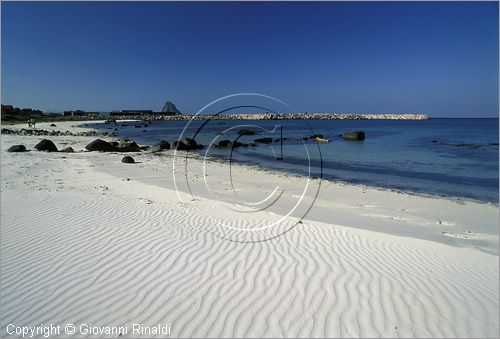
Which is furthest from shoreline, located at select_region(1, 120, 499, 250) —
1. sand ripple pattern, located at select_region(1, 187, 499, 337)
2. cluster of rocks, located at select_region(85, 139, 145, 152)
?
cluster of rocks, located at select_region(85, 139, 145, 152)

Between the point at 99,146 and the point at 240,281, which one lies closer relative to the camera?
the point at 240,281

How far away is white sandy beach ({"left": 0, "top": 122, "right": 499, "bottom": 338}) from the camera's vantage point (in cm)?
466

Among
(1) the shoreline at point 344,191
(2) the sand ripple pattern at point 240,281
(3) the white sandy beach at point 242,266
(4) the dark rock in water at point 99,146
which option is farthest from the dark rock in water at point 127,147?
(2) the sand ripple pattern at point 240,281

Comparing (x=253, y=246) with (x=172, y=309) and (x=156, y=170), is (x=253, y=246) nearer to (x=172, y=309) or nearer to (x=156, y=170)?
(x=172, y=309)

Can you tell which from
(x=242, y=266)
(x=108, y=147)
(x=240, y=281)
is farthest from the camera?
(x=108, y=147)

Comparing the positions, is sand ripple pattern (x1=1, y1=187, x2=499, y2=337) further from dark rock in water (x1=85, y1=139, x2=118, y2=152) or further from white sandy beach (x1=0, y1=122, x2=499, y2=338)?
dark rock in water (x1=85, y1=139, x2=118, y2=152)

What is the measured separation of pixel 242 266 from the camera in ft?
20.9

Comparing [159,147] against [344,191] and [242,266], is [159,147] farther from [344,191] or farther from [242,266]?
[242,266]

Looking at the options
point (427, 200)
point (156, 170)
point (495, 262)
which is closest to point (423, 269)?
point (495, 262)

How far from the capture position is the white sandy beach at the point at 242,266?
15.3 ft

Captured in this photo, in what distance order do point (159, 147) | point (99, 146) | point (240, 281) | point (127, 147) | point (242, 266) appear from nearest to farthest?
point (240, 281) → point (242, 266) → point (99, 146) → point (127, 147) → point (159, 147)

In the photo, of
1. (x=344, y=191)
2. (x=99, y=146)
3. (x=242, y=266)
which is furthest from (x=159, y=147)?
(x=242, y=266)

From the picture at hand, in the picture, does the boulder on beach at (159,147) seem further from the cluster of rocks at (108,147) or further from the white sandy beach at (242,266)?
the white sandy beach at (242,266)

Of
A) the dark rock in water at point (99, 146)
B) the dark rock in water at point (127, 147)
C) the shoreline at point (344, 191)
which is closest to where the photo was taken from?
the shoreline at point (344, 191)
